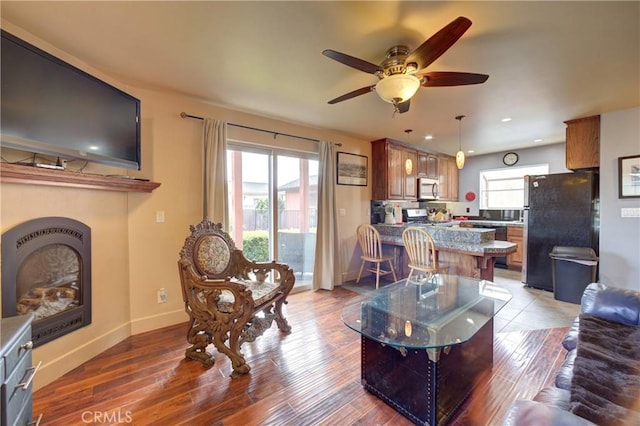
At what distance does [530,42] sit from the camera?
1.81 m

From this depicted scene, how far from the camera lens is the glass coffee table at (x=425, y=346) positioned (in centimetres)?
144

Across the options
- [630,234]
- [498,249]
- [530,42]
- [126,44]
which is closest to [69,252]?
[126,44]

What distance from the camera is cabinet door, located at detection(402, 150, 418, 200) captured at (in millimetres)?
4730

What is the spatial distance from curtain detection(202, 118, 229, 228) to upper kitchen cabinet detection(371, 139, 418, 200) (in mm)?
2635

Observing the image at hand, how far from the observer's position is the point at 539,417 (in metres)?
0.74

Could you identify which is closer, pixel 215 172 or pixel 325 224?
pixel 215 172

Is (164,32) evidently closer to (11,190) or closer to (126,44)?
(126,44)

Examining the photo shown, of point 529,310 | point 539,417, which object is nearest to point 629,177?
point 529,310

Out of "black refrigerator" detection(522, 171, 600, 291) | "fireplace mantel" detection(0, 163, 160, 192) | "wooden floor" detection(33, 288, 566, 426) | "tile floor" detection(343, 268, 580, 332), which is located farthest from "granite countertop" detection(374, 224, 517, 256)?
"fireplace mantel" detection(0, 163, 160, 192)

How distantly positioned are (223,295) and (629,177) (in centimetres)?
477

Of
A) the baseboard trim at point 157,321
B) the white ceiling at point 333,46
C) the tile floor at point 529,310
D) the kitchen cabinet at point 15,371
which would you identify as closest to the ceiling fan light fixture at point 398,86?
the white ceiling at point 333,46

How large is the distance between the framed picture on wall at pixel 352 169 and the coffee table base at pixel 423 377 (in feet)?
9.36

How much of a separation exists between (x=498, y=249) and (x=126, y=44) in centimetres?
383

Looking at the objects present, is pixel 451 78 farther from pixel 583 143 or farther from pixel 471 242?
pixel 583 143
